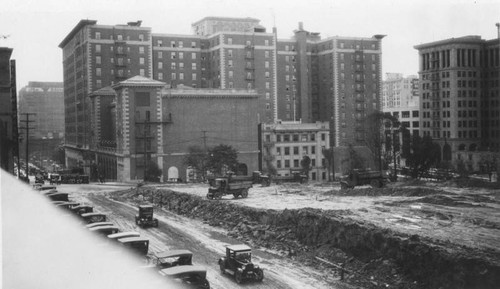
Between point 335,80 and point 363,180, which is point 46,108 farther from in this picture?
point 363,180

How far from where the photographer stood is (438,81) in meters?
132

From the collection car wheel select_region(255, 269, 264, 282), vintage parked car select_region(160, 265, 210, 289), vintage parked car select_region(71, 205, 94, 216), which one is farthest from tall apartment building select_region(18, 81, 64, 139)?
vintage parked car select_region(160, 265, 210, 289)

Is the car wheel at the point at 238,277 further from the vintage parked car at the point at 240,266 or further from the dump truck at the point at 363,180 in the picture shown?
the dump truck at the point at 363,180

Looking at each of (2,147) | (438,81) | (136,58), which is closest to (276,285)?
(2,147)

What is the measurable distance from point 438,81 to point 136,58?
69966 millimetres

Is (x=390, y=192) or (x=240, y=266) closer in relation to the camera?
(x=240, y=266)

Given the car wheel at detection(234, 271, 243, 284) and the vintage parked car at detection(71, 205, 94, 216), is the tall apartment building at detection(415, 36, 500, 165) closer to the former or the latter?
the vintage parked car at detection(71, 205, 94, 216)

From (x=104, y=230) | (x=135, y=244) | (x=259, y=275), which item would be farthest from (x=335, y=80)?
(x=259, y=275)

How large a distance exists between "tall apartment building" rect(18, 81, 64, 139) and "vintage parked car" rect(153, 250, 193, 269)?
81.1 metres

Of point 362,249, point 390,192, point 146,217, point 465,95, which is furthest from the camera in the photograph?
point 465,95

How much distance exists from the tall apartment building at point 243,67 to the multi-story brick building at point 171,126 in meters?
22.2

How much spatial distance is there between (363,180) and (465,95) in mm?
84930

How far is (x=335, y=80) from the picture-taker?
128 m

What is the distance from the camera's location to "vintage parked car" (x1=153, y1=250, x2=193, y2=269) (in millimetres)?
25984
